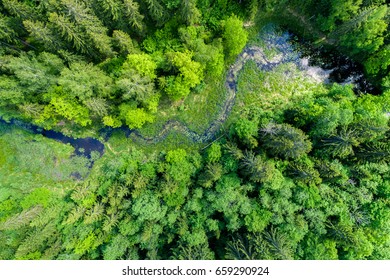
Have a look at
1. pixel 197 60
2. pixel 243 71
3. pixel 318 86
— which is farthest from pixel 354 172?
pixel 197 60

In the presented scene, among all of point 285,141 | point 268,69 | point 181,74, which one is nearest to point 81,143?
point 181,74

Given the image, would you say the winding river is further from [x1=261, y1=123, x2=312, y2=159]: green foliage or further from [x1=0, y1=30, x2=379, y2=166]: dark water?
[x1=261, y1=123, x2=312, y2=159]: green foliage

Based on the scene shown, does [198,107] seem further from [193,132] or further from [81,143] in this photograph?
[81,143]

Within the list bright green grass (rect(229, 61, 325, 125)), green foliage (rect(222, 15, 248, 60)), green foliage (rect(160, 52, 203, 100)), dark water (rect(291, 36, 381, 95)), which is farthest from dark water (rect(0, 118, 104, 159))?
dark water (rect(291, 36, 381, 95))

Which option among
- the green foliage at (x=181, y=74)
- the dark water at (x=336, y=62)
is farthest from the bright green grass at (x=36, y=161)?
the dark water at (x=336, y=62)

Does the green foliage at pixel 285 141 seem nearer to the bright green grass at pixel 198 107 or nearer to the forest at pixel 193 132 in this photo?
the forest at pixel 193 132

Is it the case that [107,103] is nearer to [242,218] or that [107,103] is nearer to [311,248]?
[242,218]
